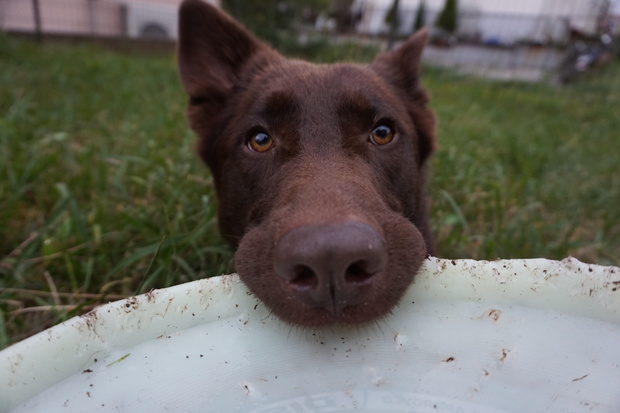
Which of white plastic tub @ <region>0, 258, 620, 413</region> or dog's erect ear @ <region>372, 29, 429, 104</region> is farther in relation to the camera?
dog's erect ear @ <region>372, 29, 429, 104</region>

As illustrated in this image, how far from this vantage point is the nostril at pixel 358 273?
1211 mm

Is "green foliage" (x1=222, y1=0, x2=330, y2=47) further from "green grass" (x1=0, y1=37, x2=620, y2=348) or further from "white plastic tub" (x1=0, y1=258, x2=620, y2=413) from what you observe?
"white plastic tub" (x1=0, y1=258, x2=620, y2=413)

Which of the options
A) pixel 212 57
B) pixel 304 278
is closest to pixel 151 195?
pixel 212 57

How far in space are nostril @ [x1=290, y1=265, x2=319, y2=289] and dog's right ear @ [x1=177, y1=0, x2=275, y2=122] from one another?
175 centimetres

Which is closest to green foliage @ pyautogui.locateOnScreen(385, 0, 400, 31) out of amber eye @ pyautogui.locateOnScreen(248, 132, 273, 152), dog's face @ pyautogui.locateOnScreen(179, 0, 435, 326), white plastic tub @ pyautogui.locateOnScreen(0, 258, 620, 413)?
dog's face @ pyautogui.locateOnScreen(179, 0, 435, 326)

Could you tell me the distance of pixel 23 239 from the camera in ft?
8.70

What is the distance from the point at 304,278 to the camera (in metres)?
1.27

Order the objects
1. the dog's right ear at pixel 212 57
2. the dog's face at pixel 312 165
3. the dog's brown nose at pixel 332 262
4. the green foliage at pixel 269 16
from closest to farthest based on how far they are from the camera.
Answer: the dog's brown nose at pixel 332 262
the dog's face at pixel 312 165
the dog's right ear at pixel 212 57
the green foliage at pixel 269 16

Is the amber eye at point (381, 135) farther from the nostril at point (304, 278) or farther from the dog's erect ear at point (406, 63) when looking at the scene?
the nostril at point (304, 278)

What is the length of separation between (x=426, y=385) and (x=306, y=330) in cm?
36

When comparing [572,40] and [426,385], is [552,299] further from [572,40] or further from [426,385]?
[572,40]

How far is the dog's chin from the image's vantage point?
4.19 ft

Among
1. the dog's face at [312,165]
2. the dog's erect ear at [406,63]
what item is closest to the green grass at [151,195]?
the dog's face at [312,165]

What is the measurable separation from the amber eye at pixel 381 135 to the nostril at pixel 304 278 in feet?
3.34
